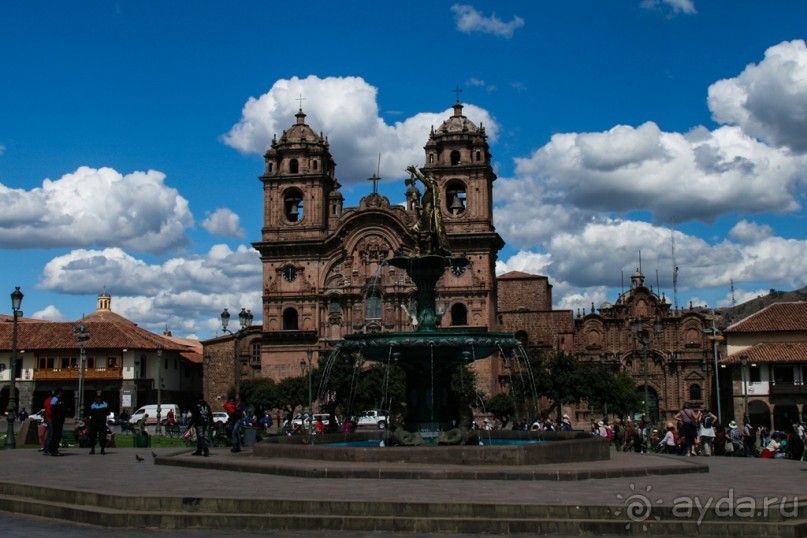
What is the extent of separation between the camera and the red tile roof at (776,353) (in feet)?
170

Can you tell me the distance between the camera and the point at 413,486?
1273 centimetres

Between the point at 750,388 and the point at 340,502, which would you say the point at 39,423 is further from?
the point at 750,388

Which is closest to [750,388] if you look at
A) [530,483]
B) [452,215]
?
[452,215]

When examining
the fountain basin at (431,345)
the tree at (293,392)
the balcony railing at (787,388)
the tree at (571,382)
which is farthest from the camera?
the tree at (293,392)

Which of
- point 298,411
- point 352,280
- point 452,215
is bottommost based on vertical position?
point 298,411

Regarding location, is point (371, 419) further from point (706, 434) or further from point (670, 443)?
point (706, 434)

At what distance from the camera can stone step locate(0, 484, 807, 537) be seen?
33.7 ft

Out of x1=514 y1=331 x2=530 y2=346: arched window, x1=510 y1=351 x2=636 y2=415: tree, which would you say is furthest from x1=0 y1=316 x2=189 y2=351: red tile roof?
x1=510 y1=351 x2=636 y2=415: tree

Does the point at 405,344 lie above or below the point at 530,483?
above

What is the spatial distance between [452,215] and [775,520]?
48.2 meters

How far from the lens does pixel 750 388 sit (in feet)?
174

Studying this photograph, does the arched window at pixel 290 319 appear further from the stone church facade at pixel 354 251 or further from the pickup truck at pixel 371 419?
the pickup truck at pixel 371 419

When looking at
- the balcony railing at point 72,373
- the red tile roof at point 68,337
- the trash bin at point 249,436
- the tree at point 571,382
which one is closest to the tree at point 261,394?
the red tile roof at point 68,337

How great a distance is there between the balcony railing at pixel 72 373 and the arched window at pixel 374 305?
1657 cm
